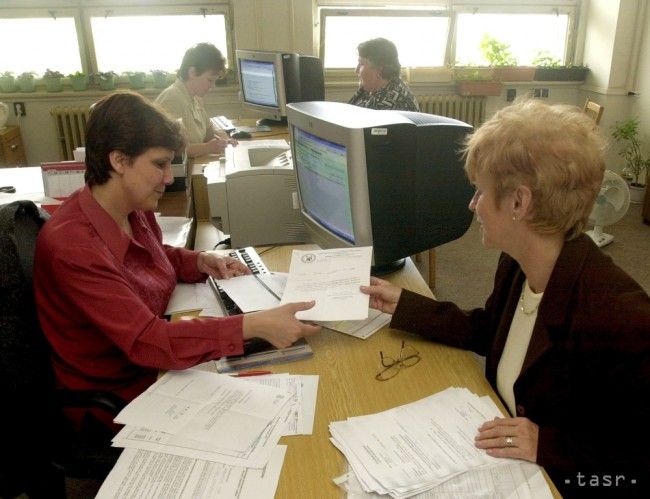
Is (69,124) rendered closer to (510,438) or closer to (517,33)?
(517,33)

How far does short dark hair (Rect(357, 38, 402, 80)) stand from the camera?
11.3 feet

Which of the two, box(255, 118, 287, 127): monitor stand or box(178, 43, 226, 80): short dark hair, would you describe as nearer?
box(178, 43, 226, 80): short dark hair

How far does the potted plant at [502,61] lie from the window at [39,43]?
3.44 m

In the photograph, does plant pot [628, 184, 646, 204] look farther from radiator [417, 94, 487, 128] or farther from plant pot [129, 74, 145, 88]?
plant pot [129, 74, 145, 88]

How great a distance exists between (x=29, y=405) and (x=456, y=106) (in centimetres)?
450

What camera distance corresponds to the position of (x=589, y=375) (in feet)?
3.38

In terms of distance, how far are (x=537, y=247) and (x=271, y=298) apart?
2.20 ft

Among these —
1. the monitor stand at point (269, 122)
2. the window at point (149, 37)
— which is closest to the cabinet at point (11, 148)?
the window at point (149, 37)

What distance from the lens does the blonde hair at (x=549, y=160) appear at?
3.39 feet

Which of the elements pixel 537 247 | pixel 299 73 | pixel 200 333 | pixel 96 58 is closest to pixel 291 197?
pixel 200 333

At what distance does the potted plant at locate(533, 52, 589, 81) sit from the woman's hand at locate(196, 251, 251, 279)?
165 inches

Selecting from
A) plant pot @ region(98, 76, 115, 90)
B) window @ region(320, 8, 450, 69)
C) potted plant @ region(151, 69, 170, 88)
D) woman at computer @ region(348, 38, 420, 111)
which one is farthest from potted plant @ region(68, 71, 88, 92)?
woman at computer @ region(348, 38, 420, 111)

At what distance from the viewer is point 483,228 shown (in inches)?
46.4

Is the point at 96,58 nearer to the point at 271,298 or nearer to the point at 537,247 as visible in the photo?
the point at 271,298
